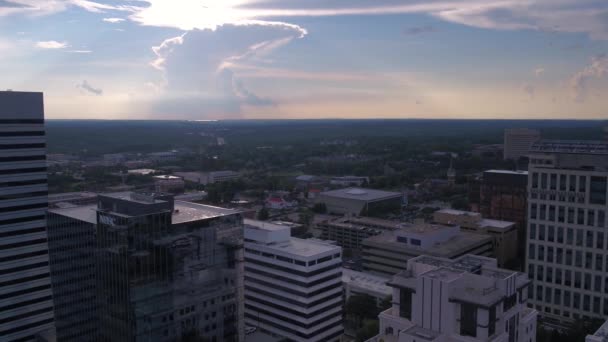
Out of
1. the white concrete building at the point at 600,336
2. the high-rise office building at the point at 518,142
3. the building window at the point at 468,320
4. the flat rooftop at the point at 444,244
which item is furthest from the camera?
the high-rise office building at the point at 518,142

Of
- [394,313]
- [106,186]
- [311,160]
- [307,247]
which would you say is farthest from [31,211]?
[311,160]

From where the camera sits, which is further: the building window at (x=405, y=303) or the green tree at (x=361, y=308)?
the green tree at (x=361, y=308)

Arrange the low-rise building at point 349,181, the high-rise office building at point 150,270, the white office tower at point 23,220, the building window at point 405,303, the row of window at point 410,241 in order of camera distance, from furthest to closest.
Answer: the low-rise building at point 349,181 < the row of window at point 410,241 < the white office tower at point 23,220 < the high-rise office building at point 150,270 < the building window at point 405,303

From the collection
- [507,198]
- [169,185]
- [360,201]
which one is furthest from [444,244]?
[169,185]

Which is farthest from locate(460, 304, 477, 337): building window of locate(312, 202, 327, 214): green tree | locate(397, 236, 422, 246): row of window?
locate(312, 202, 327, 214): green tree

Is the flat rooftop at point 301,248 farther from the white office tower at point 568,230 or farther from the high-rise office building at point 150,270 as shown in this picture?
the white office tower at point 568,230

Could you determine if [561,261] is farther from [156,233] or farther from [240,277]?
[156,233]

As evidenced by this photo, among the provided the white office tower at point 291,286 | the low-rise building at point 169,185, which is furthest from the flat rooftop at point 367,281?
A: the low-rise building at point 169,185

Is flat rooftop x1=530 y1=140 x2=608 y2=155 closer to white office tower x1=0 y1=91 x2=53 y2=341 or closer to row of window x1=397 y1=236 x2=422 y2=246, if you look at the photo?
row of window x1=397 y1=236 x2=422 y2=246
